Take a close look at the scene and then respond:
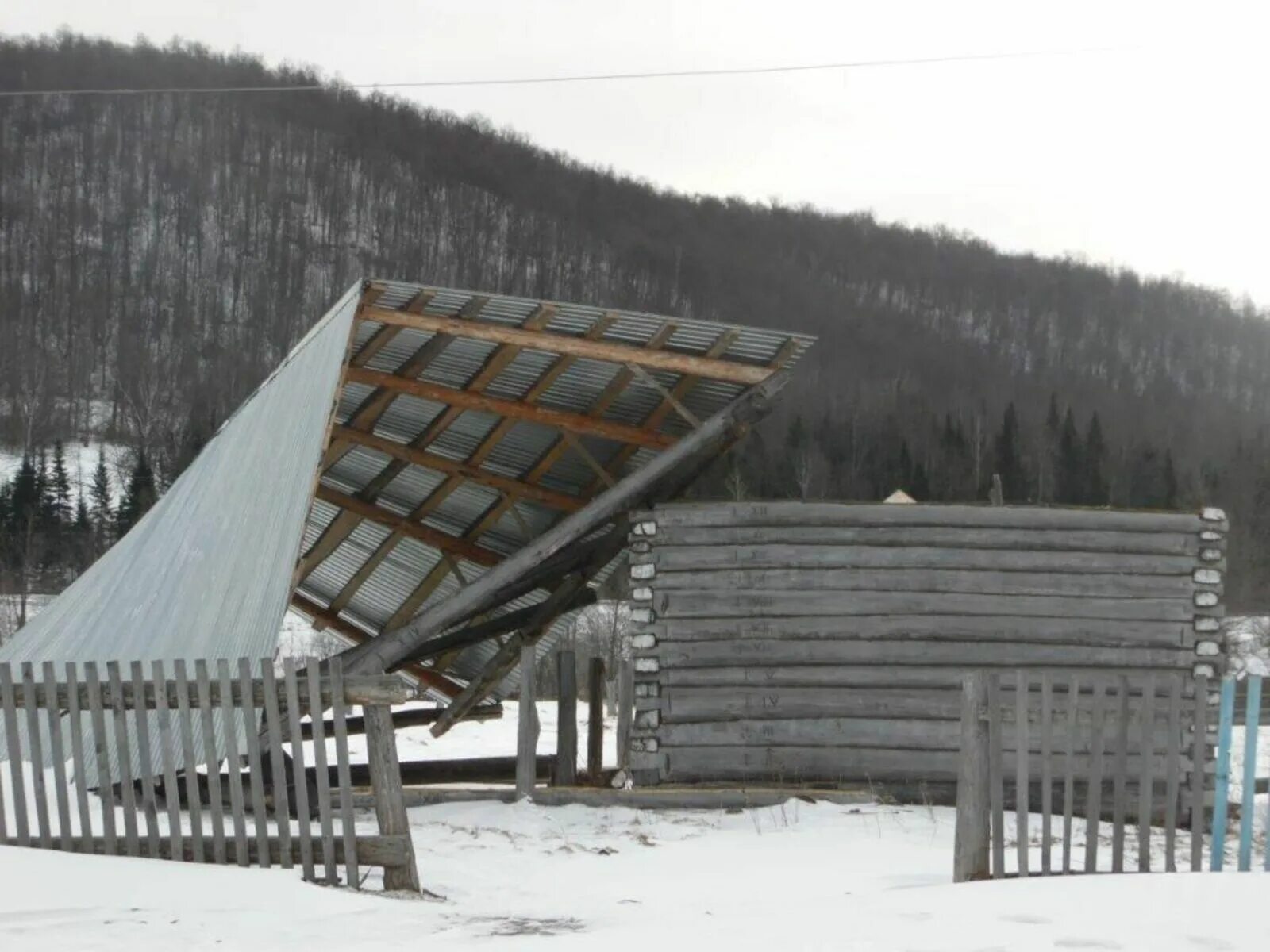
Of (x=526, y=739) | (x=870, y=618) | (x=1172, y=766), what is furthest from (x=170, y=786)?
(x=870, y=618)

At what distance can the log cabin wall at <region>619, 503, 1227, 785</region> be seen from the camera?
13.1m

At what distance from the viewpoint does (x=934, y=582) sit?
13172 millimetres

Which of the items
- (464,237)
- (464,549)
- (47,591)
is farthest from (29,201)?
(464,549)

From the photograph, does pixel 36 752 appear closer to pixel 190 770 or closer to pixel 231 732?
pixel 190 770

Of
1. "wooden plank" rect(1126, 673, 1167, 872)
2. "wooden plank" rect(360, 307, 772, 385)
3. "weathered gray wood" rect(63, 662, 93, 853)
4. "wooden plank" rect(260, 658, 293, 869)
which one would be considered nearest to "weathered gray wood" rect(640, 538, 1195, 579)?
"wooden plank" rect(360, 307, 772, 385)

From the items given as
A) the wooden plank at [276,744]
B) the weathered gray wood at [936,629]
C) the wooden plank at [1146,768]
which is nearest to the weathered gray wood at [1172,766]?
the wooden plank at [1146,768]

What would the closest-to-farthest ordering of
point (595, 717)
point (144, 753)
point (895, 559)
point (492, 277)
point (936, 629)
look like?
point (144, 753) < point (936, 629) < point (895, 559) < point (595, 717) < point (492, 277)

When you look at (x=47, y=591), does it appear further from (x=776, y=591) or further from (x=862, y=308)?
(x=862, y=308)

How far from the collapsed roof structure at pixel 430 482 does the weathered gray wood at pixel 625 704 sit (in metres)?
1.31

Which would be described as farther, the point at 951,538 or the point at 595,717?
the point at 595,717

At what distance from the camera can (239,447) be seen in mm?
13008

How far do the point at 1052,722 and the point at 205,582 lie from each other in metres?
6.75

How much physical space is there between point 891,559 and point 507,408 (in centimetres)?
392

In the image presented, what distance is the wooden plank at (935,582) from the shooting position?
1312 cm
